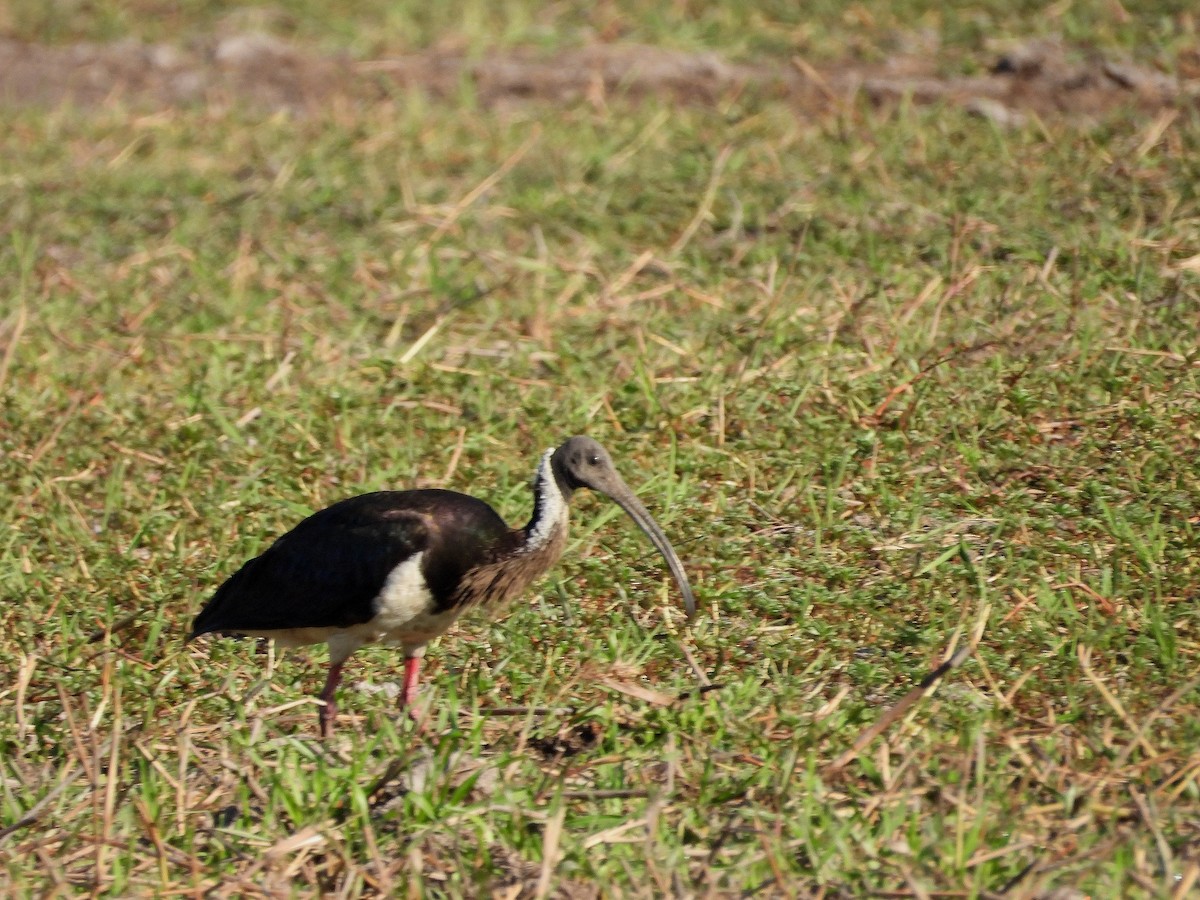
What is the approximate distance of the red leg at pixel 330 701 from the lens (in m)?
4.57

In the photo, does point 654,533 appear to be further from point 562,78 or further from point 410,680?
point 562,78

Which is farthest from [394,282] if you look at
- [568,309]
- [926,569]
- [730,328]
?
[926,569]

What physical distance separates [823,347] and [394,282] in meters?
2.14

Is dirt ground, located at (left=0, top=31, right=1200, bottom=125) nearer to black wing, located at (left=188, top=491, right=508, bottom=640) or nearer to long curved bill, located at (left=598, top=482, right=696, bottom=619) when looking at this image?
long curved bill, located at (left=598, top=482, right=696, bottom=619)

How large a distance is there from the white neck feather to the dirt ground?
14.1ft

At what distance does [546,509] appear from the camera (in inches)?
192

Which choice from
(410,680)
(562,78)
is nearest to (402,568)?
(410,680)

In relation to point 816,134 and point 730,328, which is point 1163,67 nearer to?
point 816,134

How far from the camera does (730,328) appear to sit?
6.75 meters

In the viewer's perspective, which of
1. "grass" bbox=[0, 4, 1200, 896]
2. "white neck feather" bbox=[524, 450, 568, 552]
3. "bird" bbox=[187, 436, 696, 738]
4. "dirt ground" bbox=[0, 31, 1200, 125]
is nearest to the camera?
"grass" bbox=[0, 4, 1200, 896]

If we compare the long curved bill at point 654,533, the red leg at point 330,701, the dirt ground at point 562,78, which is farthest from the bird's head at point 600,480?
the dirt ground at point 562,78

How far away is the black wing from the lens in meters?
4.69

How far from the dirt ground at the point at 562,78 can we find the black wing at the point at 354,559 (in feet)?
14.9

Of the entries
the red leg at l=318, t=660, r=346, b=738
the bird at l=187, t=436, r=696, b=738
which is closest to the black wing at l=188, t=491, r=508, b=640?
the bird at l=187, t=436, r=696, b=738
